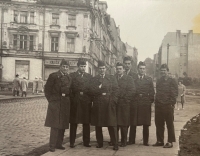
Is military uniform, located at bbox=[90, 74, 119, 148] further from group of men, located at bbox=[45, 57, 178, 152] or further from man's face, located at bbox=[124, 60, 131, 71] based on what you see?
man's face, located at bbox=[124, 60, 131, 71]

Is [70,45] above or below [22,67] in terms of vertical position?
above

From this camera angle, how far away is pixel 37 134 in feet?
18.3

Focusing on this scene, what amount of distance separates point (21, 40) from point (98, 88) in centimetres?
207

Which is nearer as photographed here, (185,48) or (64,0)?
(64,0)

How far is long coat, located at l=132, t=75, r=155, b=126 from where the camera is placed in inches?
185

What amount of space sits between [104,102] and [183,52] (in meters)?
3.49

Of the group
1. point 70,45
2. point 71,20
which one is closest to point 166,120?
point 70,45

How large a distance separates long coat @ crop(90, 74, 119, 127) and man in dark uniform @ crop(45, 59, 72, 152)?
38 cm

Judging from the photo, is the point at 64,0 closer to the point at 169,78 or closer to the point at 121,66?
the point at 121,66

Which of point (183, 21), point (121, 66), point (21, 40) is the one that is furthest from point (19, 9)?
point (183, 21)

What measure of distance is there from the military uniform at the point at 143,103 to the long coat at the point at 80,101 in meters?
0.79

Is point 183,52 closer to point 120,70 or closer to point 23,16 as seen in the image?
point 120,70

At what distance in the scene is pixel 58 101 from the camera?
423cm

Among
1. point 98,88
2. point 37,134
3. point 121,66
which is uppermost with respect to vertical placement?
point 121,66
